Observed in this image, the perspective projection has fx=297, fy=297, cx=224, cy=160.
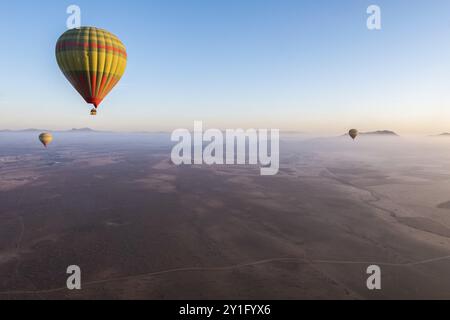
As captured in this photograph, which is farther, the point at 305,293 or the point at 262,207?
the point at 262,207

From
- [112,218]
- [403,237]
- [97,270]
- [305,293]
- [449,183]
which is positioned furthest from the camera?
[449,183]

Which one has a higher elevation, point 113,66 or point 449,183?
point 113,66

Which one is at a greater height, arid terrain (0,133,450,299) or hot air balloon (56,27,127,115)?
hot air balloon (56,27,127,115)

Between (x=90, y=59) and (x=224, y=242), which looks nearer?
(x=90, y=59)

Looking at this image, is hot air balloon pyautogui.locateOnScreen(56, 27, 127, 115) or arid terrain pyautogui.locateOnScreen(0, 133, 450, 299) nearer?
arid terrain pyautogui.locateOnScreen(0, 133, 450, 299)

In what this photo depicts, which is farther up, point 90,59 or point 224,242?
point 90,59

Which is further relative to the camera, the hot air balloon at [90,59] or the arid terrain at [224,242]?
the hot air balloon at [90,59]

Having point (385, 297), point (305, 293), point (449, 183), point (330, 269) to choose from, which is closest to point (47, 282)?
point (305, 293)
